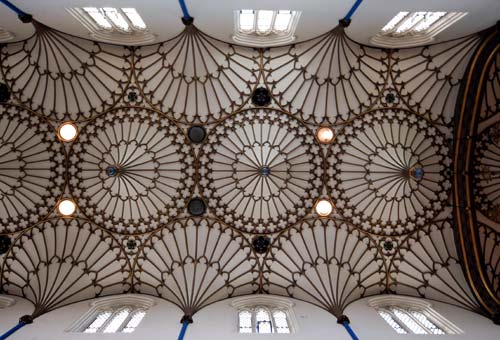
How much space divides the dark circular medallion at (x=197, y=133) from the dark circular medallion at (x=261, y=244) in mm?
5199

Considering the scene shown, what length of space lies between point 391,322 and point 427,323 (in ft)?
4.60

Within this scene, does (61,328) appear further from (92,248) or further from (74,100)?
(74,100)

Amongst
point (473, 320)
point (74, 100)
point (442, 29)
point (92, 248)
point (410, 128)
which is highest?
point (74, 100)

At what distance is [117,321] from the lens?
14.1 m

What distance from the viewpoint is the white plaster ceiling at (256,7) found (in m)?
11.4

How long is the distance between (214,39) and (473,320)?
49.0ft

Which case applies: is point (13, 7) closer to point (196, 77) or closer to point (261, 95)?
point (196, 77)

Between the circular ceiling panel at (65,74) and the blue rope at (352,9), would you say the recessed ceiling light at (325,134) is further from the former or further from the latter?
the circular ceiling panel at (65,74)

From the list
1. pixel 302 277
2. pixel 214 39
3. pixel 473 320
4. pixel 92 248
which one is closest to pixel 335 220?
pixel 302 277

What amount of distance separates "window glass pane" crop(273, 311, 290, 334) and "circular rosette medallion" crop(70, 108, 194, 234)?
6.24 m

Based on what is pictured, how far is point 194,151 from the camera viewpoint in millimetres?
16750

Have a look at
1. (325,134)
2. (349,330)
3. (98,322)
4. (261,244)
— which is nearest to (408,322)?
(349,330)

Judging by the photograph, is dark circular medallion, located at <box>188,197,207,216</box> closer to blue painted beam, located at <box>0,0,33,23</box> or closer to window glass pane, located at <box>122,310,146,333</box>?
window glass pane, located at <box>122,310,146,333</box>

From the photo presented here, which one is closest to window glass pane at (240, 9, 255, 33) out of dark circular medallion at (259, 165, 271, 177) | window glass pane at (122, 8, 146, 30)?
window glass pane at (122, 8, 146, 30)
